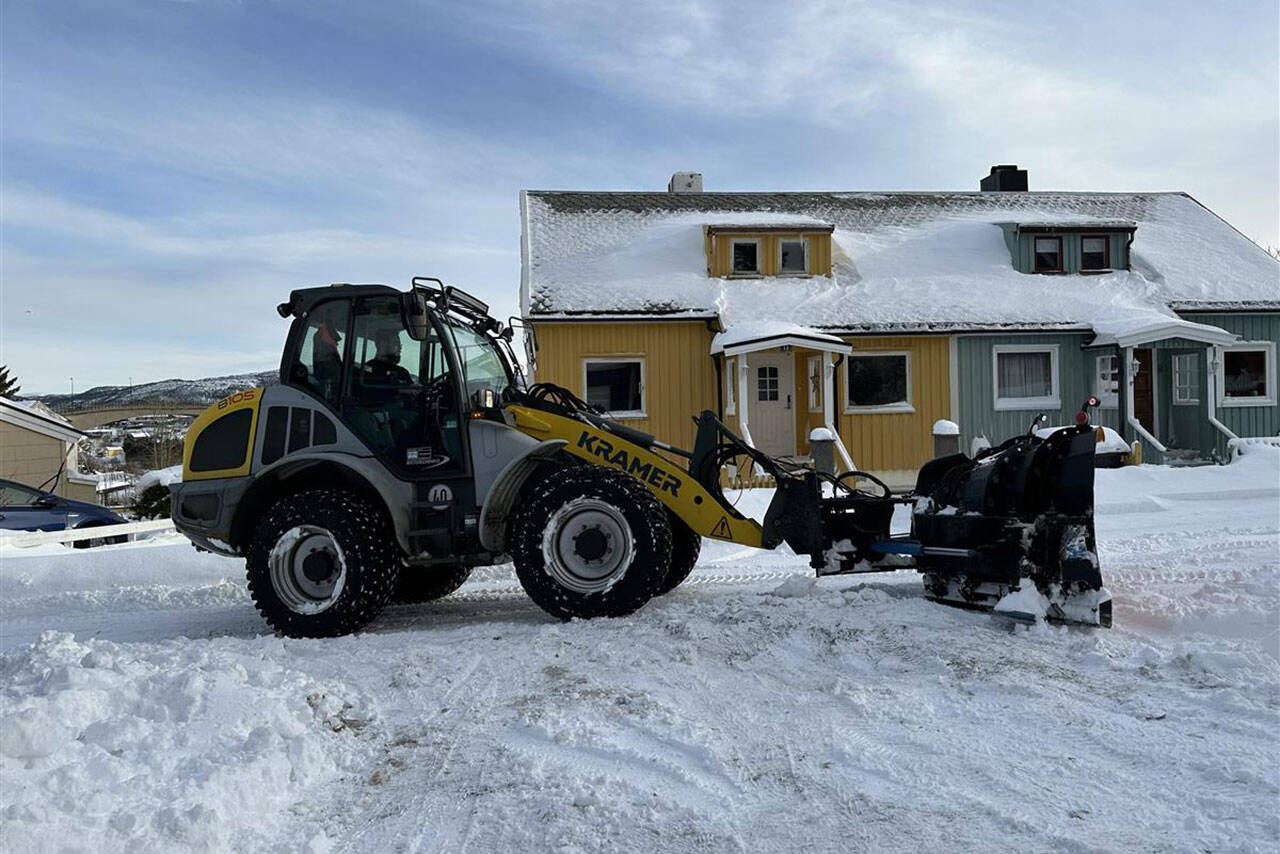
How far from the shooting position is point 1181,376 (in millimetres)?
18734

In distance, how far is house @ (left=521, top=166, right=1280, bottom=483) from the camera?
17.3 m

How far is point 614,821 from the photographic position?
3271 mm

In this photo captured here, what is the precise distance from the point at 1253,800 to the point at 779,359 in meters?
15.1

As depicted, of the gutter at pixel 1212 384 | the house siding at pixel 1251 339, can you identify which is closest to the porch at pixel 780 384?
the gutter at pixel 1212 384

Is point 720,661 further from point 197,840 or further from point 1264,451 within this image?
point 1264,451

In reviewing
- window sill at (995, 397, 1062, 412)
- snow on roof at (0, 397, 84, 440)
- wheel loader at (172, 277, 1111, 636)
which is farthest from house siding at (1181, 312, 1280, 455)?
snow on roof at (0, 397, 84, 440)

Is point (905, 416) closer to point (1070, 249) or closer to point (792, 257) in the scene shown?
point (792, 257)

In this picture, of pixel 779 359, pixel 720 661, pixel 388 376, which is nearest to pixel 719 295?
pixel 779 359

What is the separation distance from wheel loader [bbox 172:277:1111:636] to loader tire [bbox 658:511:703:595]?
1.39 feet

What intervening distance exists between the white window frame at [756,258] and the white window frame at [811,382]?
7.38ft

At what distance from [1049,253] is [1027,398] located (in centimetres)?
389

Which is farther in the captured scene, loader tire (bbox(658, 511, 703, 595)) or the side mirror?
loader tire (bbox(658, 511, 703, 595))

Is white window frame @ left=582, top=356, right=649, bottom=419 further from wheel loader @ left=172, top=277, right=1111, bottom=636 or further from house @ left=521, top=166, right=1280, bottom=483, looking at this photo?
wheel loader @ left=172, top=277, right=1111, bottom=636

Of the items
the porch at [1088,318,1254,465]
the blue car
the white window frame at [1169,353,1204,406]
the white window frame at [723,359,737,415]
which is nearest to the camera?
the blue car
